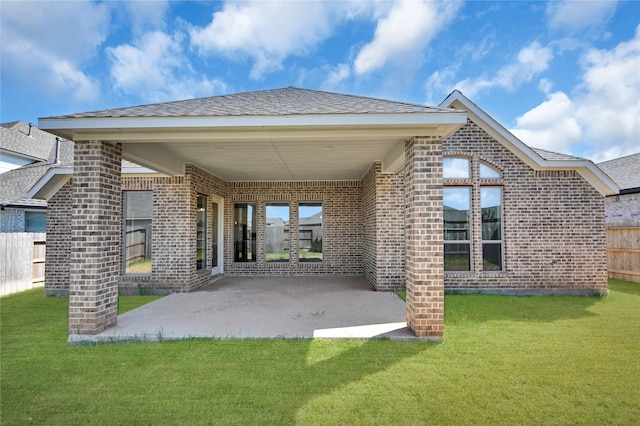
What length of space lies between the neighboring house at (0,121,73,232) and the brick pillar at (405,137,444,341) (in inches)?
365

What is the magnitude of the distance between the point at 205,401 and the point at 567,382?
12.0ft

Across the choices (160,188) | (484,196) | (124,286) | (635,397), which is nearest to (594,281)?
(484,196)

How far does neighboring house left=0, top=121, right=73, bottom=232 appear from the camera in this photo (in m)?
10.6

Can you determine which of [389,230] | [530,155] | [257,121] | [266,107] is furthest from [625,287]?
[257,121]

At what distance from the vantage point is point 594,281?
776cm

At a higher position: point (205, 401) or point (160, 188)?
point (160, 188)

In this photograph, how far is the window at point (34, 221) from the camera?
11.0 m

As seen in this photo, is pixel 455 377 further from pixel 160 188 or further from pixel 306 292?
pixel 160 188

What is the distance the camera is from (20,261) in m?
8.89

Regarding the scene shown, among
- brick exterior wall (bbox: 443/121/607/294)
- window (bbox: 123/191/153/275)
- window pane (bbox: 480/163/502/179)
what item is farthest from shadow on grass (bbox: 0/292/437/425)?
window pane (bbox: 480/163/502/179)

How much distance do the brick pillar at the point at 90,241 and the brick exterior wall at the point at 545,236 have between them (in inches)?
286

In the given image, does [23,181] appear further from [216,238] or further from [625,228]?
[625,228]

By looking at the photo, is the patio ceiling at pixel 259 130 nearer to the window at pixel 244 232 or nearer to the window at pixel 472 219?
the window at pixel 472 219

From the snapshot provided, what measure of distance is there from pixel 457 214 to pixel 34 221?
46.5 ft
